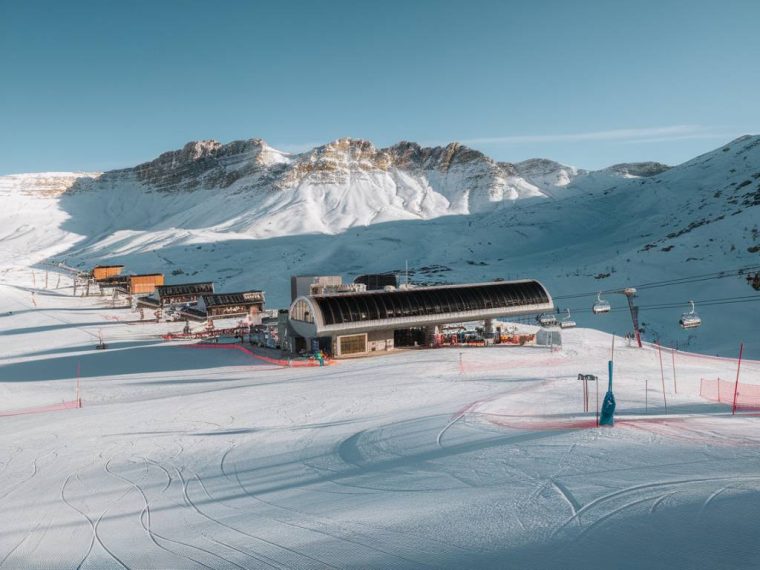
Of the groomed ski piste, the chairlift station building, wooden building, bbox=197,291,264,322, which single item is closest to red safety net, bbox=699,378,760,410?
the groomed ski piste

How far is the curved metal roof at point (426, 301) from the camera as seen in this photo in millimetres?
30281

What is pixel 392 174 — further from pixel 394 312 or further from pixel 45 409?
pixel 45 409

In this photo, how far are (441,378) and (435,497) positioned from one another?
13.7 m

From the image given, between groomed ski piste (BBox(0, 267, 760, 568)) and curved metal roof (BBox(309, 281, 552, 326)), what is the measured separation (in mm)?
6495

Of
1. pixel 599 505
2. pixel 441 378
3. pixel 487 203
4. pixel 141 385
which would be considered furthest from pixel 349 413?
pixel 487 203

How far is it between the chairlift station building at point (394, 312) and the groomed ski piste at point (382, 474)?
6.07 metres

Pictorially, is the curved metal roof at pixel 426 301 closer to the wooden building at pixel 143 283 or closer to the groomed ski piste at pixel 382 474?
the groomed ski piste at pixel 382 474

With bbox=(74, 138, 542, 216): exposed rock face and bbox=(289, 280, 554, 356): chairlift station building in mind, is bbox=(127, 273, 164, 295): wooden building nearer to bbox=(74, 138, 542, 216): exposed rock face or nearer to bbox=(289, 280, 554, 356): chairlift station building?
bbox=(289, 280, 554, 356): chairlift station building

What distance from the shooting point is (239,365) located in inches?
1162

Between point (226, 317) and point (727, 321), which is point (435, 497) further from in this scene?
point (226, 317)

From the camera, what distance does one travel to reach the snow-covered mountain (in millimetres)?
54594

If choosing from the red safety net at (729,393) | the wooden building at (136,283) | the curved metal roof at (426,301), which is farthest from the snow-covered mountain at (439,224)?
the red safety net at (729,393)

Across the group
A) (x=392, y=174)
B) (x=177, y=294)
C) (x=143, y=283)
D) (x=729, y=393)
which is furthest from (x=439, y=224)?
(x=729, y=393)

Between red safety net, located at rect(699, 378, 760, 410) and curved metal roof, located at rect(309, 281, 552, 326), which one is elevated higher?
curved metal roof, located at rect(309, 281, 552, 326)
